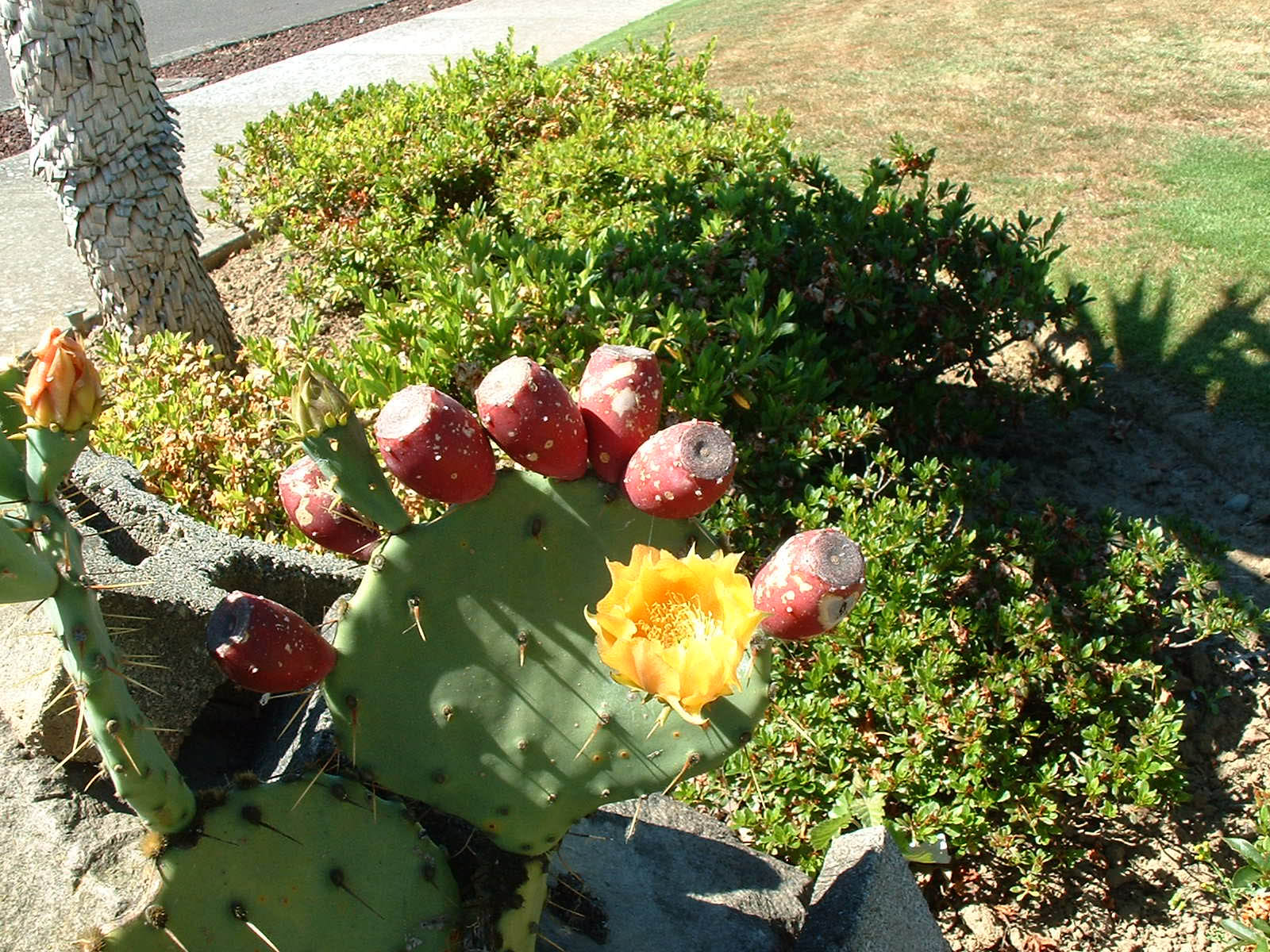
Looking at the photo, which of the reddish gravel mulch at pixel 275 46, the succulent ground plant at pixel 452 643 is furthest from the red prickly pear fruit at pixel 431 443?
the reddish gravel mulch at pixel 275 46

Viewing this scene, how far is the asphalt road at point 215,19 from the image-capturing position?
11.2 m

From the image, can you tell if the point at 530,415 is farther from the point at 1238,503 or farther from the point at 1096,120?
the point at 1096,120

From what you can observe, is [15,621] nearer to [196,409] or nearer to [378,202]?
[196,409]

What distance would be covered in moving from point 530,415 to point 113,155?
3.22 metres

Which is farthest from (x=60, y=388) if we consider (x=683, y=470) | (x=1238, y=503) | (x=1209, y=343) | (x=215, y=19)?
(x=215, y=19)

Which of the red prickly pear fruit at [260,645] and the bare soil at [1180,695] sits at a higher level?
the red prickly pear fruit at [260,645]

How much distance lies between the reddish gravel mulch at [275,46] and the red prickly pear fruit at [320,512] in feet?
26.7

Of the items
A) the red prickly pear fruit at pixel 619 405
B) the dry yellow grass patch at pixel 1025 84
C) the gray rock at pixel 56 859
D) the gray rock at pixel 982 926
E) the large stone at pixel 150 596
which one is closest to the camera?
the red prickly pear fruit at pixel 619 405

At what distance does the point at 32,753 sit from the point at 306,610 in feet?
2.86

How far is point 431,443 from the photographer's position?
5.41 ft

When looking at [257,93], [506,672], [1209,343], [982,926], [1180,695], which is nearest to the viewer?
[506,672]

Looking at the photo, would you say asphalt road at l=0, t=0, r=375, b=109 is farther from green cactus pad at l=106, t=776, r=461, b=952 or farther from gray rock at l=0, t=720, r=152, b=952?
green cactus pad at l=106, t=776, r=461, b=952

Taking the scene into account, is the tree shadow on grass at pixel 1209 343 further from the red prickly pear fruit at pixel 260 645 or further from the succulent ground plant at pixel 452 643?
the red prickly pear fruit at pixel 260 645

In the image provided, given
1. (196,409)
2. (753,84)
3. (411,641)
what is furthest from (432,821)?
(753,84)
